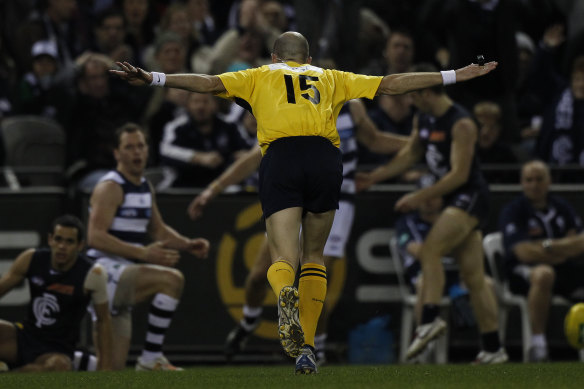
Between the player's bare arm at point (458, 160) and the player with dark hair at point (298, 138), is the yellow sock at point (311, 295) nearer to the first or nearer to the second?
the player with dark hair at point (298, 138)

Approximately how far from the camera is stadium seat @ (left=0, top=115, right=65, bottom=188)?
45.2ft

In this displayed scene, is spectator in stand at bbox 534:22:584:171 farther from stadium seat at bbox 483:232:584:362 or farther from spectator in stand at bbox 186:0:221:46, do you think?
spectator in stand at bbox 186:0:221:46

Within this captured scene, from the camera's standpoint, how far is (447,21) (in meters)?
15.2

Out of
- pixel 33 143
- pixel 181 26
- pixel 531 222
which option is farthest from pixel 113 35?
pixel 531 222

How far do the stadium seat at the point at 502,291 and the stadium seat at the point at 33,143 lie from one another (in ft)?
15.2

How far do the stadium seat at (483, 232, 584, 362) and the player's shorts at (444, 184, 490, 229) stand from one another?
0.98 m

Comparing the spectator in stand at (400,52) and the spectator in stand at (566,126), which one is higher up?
the spectator in stand at (400,52)

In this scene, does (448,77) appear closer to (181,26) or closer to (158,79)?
(158,79)

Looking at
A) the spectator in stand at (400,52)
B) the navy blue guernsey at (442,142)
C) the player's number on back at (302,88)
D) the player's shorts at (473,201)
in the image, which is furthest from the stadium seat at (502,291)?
the player's number on back at (302,88)

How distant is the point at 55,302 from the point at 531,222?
4837 millimetres

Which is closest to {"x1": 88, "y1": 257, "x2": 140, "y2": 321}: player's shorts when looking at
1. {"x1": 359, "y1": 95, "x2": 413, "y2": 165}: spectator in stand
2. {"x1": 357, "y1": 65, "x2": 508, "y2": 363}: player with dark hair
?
{"x1": 357, "y1": 65, "x2": 508, "y2": 363}: player with dark hair

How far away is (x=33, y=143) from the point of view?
13.8 m

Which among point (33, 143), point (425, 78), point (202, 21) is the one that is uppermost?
point (202, 21)

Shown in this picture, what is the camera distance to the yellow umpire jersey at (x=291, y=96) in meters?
8.55
